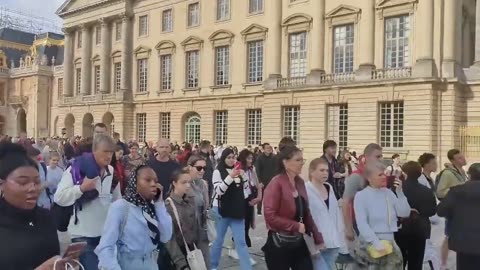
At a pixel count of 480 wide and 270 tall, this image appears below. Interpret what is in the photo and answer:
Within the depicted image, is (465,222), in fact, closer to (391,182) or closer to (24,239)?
(391,182)

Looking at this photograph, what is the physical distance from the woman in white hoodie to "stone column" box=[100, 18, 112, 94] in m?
40.3

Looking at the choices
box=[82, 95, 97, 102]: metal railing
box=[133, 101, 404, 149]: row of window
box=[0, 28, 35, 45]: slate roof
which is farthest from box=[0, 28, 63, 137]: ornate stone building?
box=[133, 101, 404, 149]: row of window

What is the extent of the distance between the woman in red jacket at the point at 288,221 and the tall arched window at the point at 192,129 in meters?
32.6

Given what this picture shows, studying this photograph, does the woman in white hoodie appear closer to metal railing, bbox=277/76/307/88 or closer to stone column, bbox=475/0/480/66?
stone column, bbox=475/0/480/66

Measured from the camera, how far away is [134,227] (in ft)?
13.6

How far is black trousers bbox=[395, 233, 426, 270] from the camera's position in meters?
6.55

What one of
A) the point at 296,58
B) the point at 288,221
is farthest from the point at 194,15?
the point at 288,221

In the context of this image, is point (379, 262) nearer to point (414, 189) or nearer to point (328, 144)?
point (414, 189)

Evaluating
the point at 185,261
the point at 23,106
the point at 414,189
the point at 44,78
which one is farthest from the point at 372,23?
the point at 23,106

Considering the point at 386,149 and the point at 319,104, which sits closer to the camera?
the point at 386,149

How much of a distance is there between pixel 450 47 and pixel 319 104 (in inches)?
288

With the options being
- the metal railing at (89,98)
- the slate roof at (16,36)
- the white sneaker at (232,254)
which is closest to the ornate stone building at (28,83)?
the slate roof at (16,36)

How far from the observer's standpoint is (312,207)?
5551 mm

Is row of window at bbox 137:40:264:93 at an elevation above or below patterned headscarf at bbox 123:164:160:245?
above
